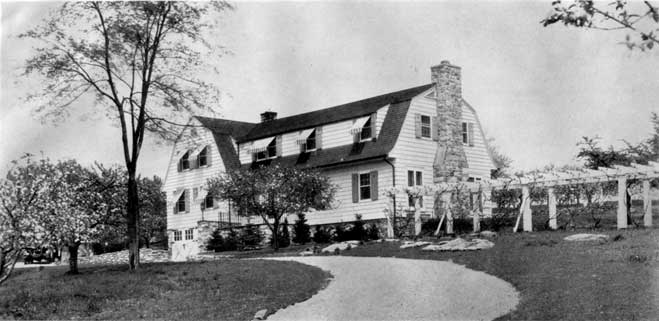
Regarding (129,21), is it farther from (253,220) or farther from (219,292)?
(253,220)

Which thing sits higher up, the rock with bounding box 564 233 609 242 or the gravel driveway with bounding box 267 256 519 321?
the rock with bounding box 564 233 609 242

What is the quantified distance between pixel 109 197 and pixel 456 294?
47.2ft

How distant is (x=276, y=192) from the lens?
30.2m

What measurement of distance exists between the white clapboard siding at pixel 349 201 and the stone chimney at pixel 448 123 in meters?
2.49

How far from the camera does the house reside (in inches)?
1289

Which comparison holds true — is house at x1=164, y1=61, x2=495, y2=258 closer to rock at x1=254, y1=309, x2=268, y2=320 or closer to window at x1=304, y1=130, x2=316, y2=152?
window at x1=304, y1=130, x2=316, y2=152

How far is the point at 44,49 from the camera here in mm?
22188

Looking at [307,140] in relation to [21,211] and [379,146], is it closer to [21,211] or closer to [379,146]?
[379,146]

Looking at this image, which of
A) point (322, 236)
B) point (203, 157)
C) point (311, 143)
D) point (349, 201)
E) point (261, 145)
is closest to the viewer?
point (322, 236)

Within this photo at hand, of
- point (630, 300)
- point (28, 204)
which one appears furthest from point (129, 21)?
point (630, 300)

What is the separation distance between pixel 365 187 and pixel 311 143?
15.3 feet

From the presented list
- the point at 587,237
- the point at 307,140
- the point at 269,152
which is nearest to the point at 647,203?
the point at 587,237

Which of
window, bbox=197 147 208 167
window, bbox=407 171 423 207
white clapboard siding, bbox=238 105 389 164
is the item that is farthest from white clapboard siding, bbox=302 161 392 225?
window, bbox=197 147 208 167

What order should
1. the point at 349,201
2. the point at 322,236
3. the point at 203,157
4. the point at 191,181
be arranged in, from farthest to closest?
1. the point at 191,181
2. the point at 203,157
3. the point at 349,201
4. the point at 322,236
